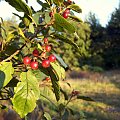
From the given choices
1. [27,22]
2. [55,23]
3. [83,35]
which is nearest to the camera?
[55,23]

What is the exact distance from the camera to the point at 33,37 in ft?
3.98

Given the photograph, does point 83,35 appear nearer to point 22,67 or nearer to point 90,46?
point 90,46

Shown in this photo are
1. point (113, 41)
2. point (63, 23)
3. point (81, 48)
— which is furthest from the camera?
point (113, 41)

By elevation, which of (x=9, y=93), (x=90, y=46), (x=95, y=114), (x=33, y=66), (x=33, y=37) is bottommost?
(x=95, y=114)

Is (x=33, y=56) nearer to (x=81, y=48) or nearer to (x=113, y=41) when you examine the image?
(x=81, y=48)

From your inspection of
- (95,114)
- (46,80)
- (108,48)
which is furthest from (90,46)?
(46,80)

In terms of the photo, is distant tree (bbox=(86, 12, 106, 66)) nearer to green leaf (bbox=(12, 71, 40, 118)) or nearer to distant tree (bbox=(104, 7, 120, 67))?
distant tree (bbox=(104, 7, 120, 67))

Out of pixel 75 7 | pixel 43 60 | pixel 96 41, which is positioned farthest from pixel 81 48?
pixel 43 60

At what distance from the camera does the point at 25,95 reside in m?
1.10

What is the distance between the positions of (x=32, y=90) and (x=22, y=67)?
20 centimetres

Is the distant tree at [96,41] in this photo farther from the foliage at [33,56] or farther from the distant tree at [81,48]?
the foliage at [33,56]

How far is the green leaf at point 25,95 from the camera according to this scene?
41.8 inches

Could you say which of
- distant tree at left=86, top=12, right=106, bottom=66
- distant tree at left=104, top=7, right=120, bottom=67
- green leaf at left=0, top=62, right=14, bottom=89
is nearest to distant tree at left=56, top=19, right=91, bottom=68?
distant tree at left=86, top=12, right=106, bottom=66

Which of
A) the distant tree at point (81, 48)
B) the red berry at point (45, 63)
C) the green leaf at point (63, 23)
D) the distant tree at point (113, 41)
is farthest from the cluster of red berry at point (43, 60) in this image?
the distant tree at point (113, 41)
